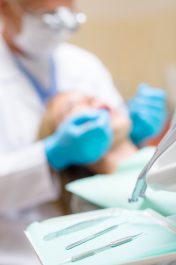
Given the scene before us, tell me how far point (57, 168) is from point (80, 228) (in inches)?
21.2

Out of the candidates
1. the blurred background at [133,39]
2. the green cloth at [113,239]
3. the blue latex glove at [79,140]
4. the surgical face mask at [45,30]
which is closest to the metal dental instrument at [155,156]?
the green cloth at [113,239]

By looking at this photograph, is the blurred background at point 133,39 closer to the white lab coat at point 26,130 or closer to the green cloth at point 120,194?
the white lab coat at point 26,130

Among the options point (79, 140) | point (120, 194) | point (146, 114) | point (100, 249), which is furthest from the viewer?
point (146, 114)

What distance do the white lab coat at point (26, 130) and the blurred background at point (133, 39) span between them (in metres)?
0.95

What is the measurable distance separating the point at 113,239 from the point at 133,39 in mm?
2066

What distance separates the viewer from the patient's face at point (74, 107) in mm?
1106

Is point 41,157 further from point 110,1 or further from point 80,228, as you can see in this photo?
point 110,1

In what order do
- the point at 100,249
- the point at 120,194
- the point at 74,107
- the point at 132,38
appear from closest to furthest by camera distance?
1. the point at 100,249
2. the point at 120,194
3. the point at 74,107
4. the point at 132,38

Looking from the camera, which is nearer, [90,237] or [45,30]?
[90,237]

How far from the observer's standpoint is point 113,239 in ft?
1.54

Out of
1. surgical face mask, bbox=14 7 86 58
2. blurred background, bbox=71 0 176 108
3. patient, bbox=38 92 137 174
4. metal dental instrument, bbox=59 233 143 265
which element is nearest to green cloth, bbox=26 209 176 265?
metal dental instrument, bbox=59 233 143 265

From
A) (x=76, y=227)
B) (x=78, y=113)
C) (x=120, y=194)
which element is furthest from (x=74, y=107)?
(x=76, y=227)

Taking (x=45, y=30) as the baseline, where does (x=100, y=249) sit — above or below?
below

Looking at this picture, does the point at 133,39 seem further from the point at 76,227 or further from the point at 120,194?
the point at 76,227
